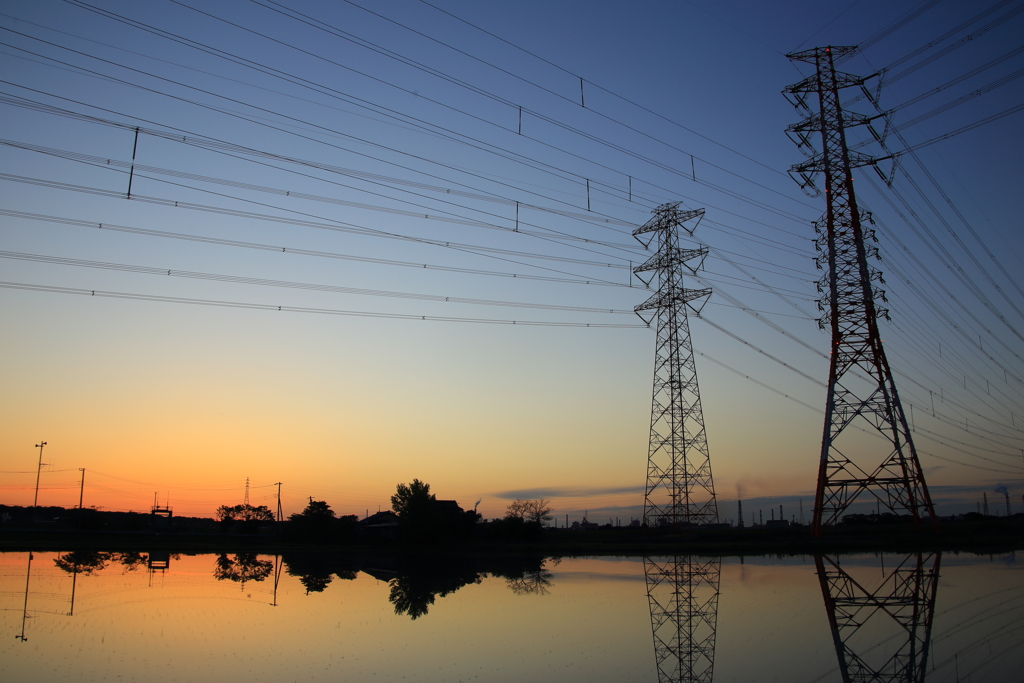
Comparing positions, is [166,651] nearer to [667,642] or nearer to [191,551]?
[667,642]

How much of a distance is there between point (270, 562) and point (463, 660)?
137 ft

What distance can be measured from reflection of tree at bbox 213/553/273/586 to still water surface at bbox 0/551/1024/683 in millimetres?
1591

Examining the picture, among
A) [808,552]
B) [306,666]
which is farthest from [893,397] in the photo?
[306,666]

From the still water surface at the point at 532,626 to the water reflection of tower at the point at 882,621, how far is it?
0.29 ft

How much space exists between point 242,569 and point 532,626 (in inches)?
1251

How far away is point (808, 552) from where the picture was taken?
47906mm

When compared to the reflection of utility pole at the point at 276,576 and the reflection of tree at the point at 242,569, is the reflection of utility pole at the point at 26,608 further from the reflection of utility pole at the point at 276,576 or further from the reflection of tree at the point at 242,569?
the reflection of tree at the point at 242,569

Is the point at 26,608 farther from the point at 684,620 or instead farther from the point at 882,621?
the point at 882,621

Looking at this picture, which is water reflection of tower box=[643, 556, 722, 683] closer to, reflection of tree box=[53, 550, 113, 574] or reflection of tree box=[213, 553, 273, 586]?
reflection of tree box=[213, 553, 273, 586]

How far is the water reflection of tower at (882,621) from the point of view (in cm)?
1587

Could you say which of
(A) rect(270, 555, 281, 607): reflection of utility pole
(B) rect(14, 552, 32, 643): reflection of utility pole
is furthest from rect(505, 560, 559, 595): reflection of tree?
(B) rect(14, 552, 32, 643): reflection of utility pole

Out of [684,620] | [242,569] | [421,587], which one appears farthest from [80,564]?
[684,620]

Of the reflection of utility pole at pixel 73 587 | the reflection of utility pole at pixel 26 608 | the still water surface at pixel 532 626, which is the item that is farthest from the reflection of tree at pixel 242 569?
the reflection of utility pole at pixel 26 608

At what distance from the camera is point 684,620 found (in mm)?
22656
